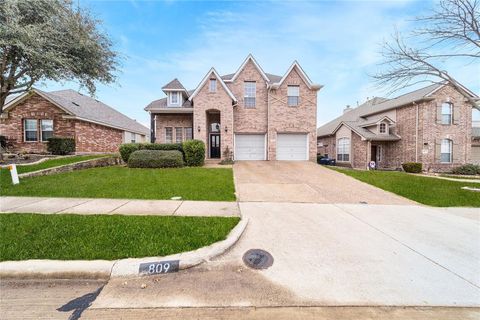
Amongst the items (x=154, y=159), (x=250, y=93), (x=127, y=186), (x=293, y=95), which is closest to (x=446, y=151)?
(x=293, y=95)

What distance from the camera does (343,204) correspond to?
6840mm

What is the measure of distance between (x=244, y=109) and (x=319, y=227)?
13717mm

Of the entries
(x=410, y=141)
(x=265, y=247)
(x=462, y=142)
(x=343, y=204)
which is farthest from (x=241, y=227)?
(x=462, y=142)

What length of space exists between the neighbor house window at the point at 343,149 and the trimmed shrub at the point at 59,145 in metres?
24.5

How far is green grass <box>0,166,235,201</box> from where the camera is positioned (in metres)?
6.95

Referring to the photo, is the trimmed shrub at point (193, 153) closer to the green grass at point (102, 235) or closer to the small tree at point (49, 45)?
the small tree at point (49, 45)

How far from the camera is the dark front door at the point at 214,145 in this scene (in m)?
17.9

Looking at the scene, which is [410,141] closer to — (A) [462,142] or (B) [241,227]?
(A) [462,142]

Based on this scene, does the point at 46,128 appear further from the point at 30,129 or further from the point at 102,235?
the point at 102,235

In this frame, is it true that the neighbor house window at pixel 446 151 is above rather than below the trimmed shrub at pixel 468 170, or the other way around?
above

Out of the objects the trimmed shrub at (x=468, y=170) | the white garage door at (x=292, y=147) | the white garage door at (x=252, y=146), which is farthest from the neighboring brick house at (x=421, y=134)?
the white garage door at (x=252, y=146)

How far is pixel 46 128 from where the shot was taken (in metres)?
16.9

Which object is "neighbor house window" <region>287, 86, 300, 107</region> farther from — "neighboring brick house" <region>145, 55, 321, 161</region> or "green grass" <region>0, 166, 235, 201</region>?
"green grass" <region>0, 166, 235, 201</region>

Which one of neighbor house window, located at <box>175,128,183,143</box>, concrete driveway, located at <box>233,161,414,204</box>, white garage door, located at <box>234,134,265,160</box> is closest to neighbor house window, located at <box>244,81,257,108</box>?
white garage door, located at <box>234,134,265,160</box>
